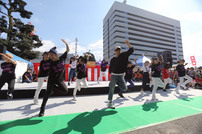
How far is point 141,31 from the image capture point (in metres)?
63.7

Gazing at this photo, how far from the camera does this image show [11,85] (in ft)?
11.1

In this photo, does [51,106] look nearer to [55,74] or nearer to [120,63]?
[55,74]

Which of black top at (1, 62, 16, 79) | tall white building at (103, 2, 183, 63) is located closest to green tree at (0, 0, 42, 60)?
black top at (1, 62, 16, 79)

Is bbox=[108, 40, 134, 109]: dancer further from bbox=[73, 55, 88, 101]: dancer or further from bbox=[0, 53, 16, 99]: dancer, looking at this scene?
bbox=[0, 53, 16, 99]: dancer

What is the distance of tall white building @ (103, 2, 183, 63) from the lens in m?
59.3

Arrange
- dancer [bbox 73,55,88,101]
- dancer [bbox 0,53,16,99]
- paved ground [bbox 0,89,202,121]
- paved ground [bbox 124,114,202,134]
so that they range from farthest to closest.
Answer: dancer [bbox 73,55,88,101] → dancer [bbox 0,53,16,99] → paved ground [bbox 0,89,202,121] → paved ground [bbox 124,114,202,134]

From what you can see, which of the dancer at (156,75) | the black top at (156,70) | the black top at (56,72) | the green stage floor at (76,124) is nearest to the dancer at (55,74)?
the black top at (56,72)

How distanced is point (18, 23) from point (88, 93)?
20814mm

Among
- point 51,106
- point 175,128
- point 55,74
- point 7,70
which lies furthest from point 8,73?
point 175,128

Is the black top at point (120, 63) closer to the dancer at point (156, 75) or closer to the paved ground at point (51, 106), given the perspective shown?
the paved ground at point (51, 106)

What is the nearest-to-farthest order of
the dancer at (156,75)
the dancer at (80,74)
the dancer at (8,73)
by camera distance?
the dancer at (8,73), the dancer at (80,74), the dancer at (156,75)

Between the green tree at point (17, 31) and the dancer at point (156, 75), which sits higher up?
the green tree at point (17, 31)

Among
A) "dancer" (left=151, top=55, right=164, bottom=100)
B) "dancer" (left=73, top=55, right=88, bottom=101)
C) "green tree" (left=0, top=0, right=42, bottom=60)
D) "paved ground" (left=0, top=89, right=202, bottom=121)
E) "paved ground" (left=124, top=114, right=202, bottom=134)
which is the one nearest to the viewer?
"paved ground" (left=124, top=114, right=202, bottom=134)

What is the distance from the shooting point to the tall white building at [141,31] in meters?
59.3
